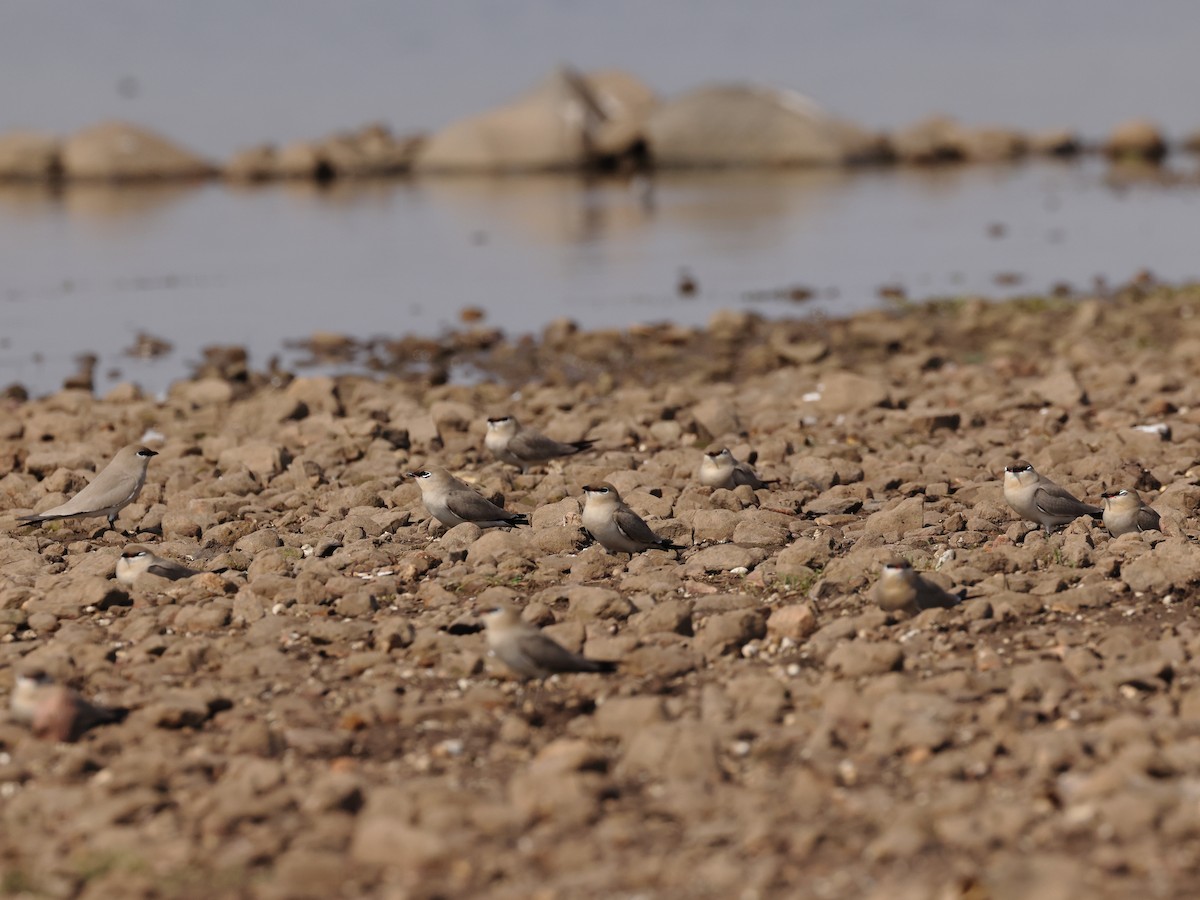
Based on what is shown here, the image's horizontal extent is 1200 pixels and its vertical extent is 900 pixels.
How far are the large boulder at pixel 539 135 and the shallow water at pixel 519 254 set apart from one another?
22.1 feet

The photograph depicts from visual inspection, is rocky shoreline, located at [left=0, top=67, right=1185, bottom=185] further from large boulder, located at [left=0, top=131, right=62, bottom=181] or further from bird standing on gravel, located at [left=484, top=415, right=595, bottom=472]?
bird standing on gravel, located at [left=484, top=415, right=595, bottom=472]

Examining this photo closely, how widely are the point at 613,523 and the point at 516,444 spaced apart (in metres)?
2.59

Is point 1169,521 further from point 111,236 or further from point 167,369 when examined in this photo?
point 111,236

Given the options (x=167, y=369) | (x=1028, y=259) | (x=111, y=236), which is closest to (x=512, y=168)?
(x=111, y=236)

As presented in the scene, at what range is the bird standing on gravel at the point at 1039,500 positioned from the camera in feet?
32.1

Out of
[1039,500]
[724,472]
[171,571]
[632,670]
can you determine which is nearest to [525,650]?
[632,670]

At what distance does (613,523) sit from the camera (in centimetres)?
963

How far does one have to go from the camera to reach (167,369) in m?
20.4

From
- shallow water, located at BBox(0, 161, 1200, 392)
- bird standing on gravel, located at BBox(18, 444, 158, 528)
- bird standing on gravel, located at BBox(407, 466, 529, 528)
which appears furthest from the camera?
shallow water, located at BBox(0, 161, 1200, 392)

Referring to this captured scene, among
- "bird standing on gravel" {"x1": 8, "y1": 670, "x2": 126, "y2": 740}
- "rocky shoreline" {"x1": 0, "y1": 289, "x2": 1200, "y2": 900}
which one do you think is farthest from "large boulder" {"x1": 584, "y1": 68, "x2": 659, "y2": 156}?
"bird standing on gravel" {"x1": 8, "y1": 670, "x2": 126, "y2": 740}

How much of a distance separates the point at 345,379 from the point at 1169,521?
993 centimetres

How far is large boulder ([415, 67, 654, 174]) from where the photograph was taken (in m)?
63.2

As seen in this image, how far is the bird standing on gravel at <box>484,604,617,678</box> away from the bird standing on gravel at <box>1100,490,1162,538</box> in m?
3.66

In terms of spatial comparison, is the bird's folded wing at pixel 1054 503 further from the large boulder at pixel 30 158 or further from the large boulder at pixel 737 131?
the large boulder at pixel 30 158
